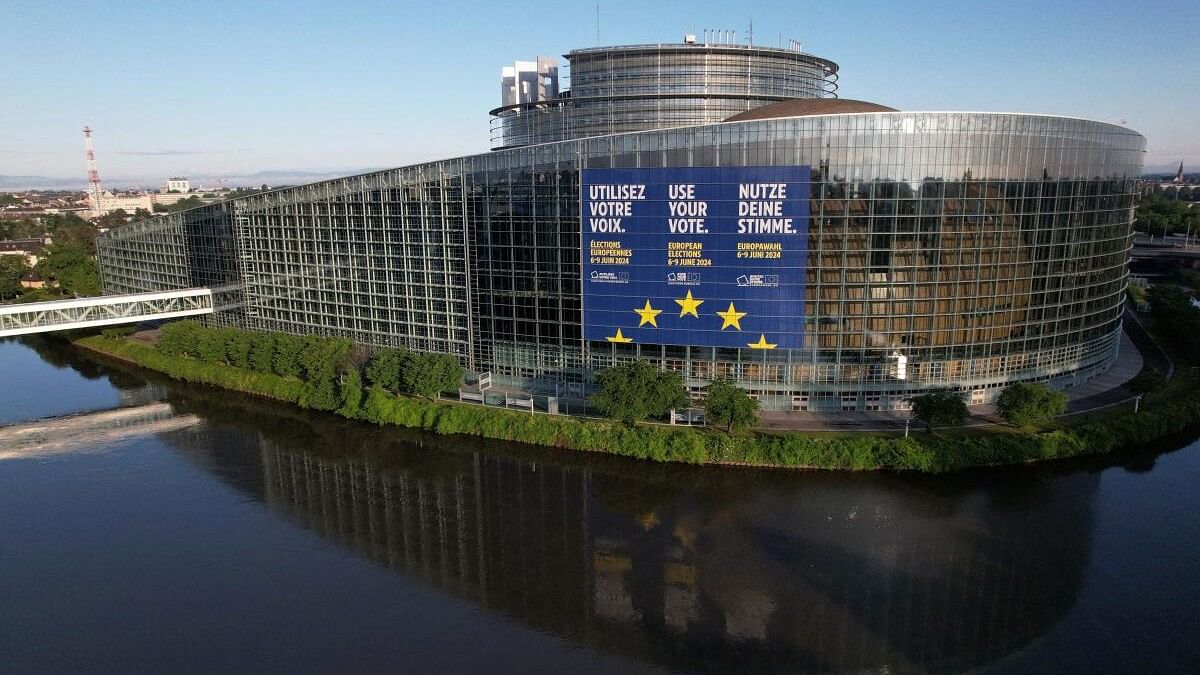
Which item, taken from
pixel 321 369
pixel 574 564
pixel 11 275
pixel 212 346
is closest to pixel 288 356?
pixel 321 369

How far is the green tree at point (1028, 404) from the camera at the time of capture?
45.9 m

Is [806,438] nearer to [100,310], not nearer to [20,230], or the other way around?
[100,310]

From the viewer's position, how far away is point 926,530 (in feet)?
124

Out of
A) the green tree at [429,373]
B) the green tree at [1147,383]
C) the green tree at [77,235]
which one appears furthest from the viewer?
the green tree at [77,235]

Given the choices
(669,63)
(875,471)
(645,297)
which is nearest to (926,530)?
(875,471)

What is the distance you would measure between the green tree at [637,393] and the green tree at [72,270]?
7545cm

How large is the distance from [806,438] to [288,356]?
41.9 meters

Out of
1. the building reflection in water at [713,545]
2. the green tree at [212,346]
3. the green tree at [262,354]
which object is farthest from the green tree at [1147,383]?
the green tree at [212,346]

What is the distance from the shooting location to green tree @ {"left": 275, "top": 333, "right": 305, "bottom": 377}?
61312 millimetres

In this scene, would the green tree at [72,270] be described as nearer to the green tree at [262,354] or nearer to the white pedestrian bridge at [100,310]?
the white pedestrian bridge at [100,310]

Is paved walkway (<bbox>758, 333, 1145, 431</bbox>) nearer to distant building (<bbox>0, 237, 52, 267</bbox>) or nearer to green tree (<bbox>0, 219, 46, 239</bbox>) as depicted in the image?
distant building (<bbox>0, 237, 52, 267</bbox>)

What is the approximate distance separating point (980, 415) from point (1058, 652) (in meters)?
24.5

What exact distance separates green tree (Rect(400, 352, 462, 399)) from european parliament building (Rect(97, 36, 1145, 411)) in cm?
535

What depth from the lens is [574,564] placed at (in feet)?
117
